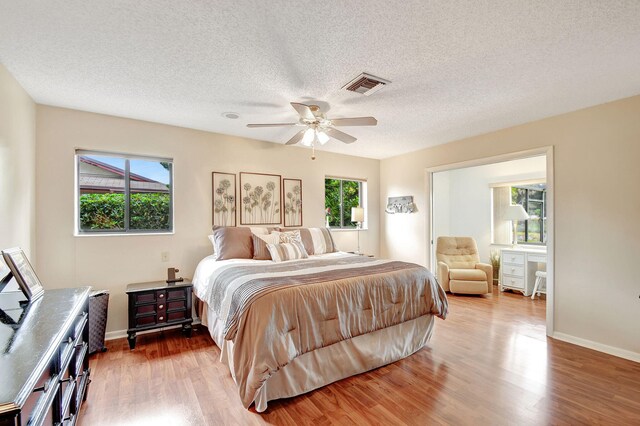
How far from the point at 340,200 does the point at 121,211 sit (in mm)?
3340

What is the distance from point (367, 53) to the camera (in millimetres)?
2074

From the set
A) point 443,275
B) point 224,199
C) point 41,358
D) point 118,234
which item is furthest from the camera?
point 443,275

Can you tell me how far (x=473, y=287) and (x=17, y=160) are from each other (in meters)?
5.91

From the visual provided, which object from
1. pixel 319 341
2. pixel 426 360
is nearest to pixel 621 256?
pixel 426 360

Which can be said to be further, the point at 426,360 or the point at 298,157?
the point at 298,157

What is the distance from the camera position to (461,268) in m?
5.25

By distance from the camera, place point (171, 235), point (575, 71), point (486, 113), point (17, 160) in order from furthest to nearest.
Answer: point (171, 235), point (486, 113), point (17, 160), point (575, 71)

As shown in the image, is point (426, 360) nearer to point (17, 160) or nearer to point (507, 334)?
point (507, 334)

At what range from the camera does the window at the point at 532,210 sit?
18.4 feet

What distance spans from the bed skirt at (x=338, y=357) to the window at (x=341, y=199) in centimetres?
263

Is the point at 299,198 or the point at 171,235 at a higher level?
the point at 299,198

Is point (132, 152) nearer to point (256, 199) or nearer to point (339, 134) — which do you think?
point (256, 199)

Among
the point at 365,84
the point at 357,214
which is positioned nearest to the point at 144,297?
the point at 365,84

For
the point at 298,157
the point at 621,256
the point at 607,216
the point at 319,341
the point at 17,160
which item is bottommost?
→ the point at 319,341
